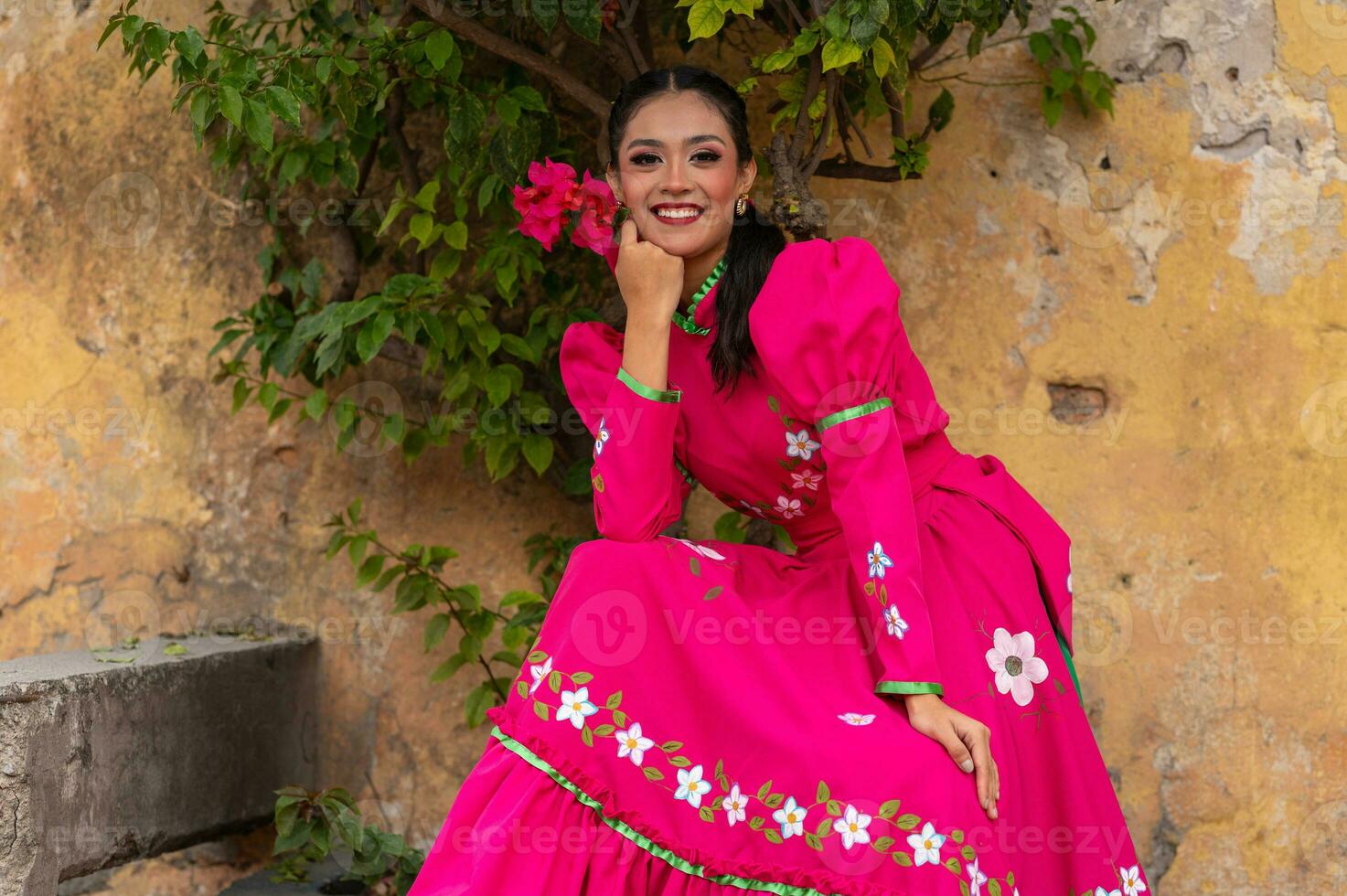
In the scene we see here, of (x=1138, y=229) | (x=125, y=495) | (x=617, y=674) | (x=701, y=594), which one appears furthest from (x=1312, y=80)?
(x=125, y=495)

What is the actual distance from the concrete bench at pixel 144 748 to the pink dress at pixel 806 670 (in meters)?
0.83

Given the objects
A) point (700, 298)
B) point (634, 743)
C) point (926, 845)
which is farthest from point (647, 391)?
point (926, 845)

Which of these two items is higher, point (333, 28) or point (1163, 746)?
point (333, 28)

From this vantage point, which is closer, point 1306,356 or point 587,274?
point 1306,356

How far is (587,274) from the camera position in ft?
9.80

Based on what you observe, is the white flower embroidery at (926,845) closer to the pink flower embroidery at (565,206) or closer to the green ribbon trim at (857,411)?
the green ribbon trim at (857,411)

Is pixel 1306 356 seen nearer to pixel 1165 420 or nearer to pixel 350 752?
pixel 1165 420

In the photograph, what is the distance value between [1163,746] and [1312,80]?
4.59 feet

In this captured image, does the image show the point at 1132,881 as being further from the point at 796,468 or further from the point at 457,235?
the point at 457,235

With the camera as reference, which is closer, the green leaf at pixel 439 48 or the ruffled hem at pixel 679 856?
the ruffled hem at pixel 679 856

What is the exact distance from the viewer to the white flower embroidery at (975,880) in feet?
5.37

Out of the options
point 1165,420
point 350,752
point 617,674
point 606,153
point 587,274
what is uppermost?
point 606,153

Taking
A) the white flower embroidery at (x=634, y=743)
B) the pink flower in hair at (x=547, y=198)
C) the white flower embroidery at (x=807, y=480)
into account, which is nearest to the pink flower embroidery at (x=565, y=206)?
the pink flower in hair at (x=547, y=198)

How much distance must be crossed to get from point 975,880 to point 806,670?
361 mm
